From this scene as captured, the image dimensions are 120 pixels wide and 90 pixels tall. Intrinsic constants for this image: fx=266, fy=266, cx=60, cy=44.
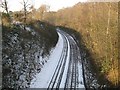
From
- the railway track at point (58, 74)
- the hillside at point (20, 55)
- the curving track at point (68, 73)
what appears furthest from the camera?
the curving track at point (68, 73)

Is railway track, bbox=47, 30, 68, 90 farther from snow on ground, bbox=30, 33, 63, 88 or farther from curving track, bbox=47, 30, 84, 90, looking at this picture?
snow on ground, bbox=30, 33, 63, 88

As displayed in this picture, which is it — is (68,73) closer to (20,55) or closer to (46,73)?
(46,73)

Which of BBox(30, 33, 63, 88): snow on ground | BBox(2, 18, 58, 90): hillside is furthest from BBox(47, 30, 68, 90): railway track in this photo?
BBox(2, 18, 58, 90): hillside

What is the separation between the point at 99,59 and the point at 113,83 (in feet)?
23.9

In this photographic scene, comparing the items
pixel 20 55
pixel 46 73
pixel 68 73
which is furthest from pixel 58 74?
pixel 20 55

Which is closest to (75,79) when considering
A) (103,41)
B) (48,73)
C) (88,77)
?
(88,77)

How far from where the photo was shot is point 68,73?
31.8 meters

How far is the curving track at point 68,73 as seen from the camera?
27.6 metres

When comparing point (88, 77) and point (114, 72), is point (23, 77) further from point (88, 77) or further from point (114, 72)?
point (114, 72)

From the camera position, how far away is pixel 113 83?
93.4ft

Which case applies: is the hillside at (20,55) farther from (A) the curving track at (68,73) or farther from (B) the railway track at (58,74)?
(A) the curving track at (68,73)

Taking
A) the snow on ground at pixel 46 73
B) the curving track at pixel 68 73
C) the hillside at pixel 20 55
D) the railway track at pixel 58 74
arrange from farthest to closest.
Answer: the snow on ground at pixel 46 73, the curving track at pixel 68 73, the railway track at pixel 58 74, the hillside at pixel 20 55

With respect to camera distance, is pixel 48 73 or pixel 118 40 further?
pixel 48 73

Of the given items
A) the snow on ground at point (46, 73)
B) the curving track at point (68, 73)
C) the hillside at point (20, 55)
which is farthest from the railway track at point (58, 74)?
the hillside at point (20, 55)
